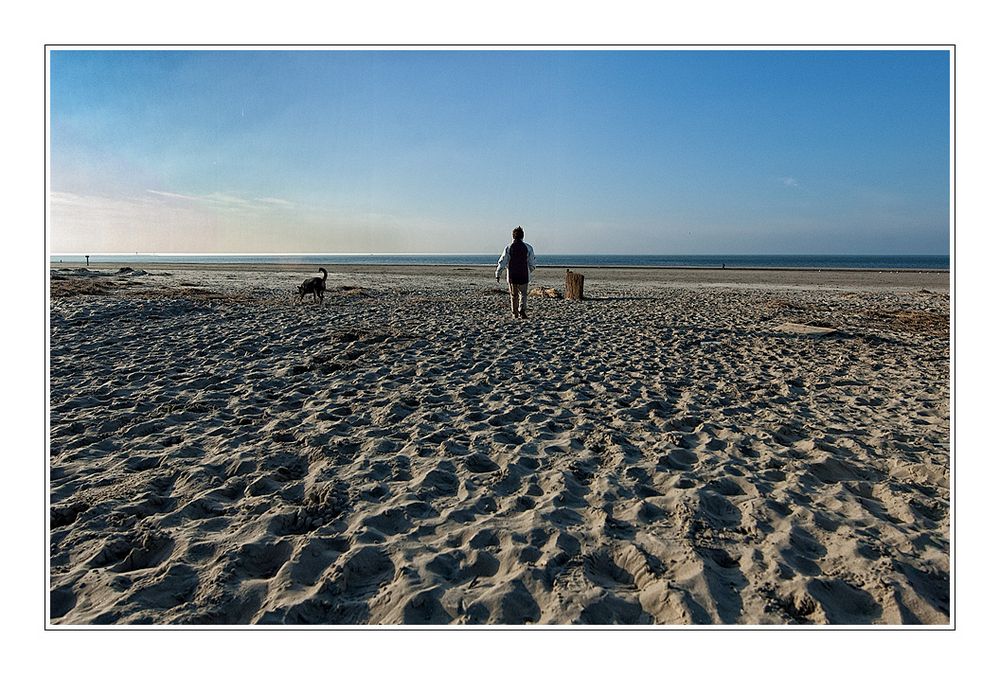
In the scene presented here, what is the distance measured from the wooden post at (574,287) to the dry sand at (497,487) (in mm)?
9368

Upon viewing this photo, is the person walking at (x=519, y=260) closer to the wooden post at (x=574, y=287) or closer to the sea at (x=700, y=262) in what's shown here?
the wooden post at (x=574, y=287)

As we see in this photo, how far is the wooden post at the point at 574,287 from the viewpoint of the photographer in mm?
17844

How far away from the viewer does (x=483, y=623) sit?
2.65 metres

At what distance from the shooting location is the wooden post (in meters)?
17.8

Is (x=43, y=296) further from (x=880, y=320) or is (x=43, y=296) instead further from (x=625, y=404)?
(x=880, y=320)

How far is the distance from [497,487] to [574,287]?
14495 millimetres

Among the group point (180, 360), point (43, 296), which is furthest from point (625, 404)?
point (180, 360)

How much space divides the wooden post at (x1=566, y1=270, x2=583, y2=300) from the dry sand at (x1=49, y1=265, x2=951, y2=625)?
30.7 ft

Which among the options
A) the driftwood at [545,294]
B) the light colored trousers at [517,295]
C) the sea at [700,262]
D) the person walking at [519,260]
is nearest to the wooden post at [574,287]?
the driftwood at [545,294]

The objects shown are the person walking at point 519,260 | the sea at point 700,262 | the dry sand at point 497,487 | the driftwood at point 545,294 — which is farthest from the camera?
the sea at point 700,262

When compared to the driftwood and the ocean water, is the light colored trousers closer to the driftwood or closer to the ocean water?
the driftwood

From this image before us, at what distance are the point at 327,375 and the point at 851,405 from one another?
20.7 feet

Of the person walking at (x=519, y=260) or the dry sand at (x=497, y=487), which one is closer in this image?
the dry sand at (x=497, y=487)

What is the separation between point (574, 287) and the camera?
1800 centimetres
